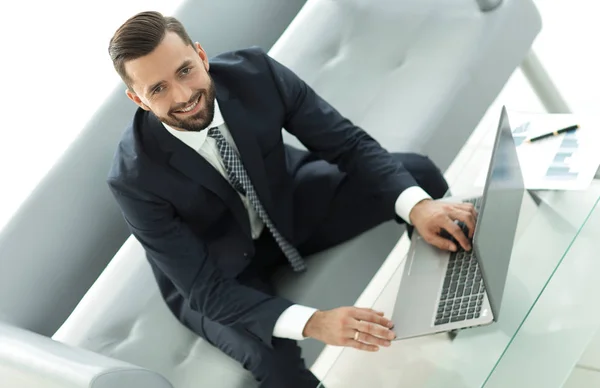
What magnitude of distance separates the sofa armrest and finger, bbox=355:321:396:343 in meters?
0.52

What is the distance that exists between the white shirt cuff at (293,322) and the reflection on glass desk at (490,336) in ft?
0.42

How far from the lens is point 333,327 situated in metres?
1.92

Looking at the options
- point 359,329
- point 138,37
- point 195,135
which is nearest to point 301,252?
point 195,135

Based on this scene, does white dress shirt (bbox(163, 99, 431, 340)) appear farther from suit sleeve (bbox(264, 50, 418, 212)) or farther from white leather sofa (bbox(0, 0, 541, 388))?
white leather sofa (bbox(0, 0, 541, 388))

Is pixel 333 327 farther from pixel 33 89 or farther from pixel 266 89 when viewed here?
pixel 33 89

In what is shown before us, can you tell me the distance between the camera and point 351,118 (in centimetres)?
270

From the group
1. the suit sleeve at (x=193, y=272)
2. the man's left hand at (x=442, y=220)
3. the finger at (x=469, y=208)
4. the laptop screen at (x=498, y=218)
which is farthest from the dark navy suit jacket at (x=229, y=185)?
the laptop screen at (x=498, y=218)

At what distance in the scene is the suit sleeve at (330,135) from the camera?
226 centimetres

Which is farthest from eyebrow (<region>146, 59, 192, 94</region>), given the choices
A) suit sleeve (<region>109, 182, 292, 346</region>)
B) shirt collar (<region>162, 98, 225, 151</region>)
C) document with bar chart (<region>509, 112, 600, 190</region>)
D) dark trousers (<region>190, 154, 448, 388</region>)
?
document with bar chart (<region>509, 112, 600, 190</region>)

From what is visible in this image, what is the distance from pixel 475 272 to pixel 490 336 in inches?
5.6

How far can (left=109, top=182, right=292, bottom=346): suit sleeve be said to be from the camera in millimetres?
2125

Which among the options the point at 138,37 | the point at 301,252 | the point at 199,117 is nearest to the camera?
the point at 138,37

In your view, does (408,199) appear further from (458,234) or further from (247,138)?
(247,138)

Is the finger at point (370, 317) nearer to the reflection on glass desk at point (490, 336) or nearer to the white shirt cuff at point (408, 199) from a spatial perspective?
the reflection on glass desk at point (490, 336)
